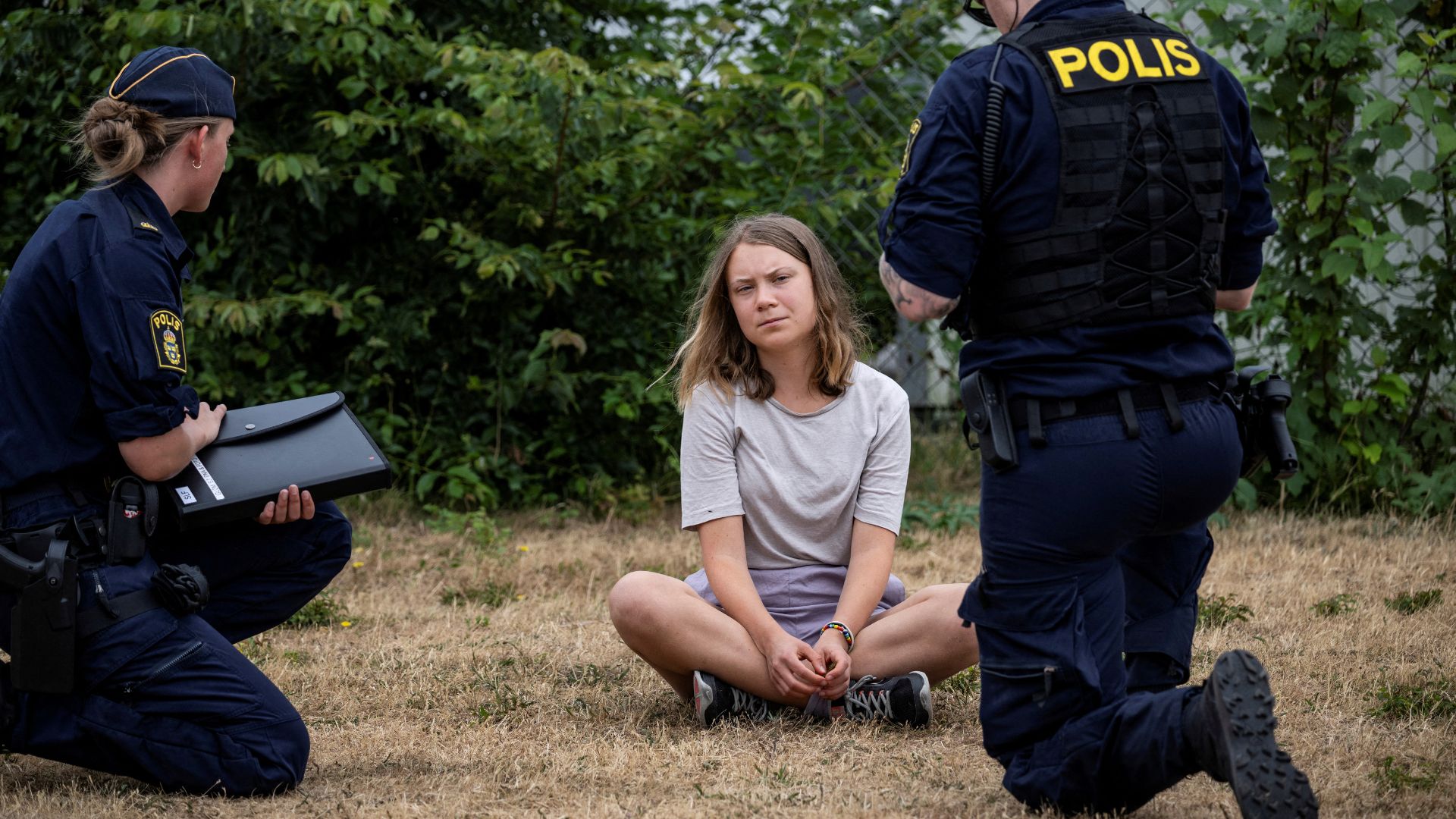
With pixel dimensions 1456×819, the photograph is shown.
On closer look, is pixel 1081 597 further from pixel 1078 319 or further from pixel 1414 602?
pixel 1414 602

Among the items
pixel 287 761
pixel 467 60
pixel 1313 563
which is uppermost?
pixel 467 60

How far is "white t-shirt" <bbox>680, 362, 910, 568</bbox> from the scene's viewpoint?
3.45m

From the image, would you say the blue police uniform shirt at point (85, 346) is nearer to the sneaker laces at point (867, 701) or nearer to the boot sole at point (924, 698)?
the sneaker laces at point (867, 701)

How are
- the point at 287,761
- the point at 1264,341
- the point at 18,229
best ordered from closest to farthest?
the point at 287,761 → the point at 1264,341 → the point at 18,229

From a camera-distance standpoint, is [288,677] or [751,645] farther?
[288,677]

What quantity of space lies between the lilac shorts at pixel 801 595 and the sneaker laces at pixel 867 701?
6.3 inches

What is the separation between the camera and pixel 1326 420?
5.84 meters

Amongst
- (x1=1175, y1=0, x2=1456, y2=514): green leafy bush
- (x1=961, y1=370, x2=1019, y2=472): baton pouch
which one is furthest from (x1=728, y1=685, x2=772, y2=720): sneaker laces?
(x1=1175, y1=0, x2=1456, y2=514): green leafy bush

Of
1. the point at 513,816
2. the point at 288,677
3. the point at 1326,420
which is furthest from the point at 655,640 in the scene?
the point at 1326,420

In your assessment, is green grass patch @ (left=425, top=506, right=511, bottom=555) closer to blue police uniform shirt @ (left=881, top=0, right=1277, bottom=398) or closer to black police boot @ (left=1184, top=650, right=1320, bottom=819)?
blue police uniform shirt @ (left=881, top=0, right=1277, bottom=398)

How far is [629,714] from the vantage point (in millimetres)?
3504

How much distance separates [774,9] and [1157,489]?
13.4 ft

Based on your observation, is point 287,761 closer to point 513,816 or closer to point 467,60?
point 513,816

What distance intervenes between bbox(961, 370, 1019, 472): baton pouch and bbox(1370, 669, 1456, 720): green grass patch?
1.43m
